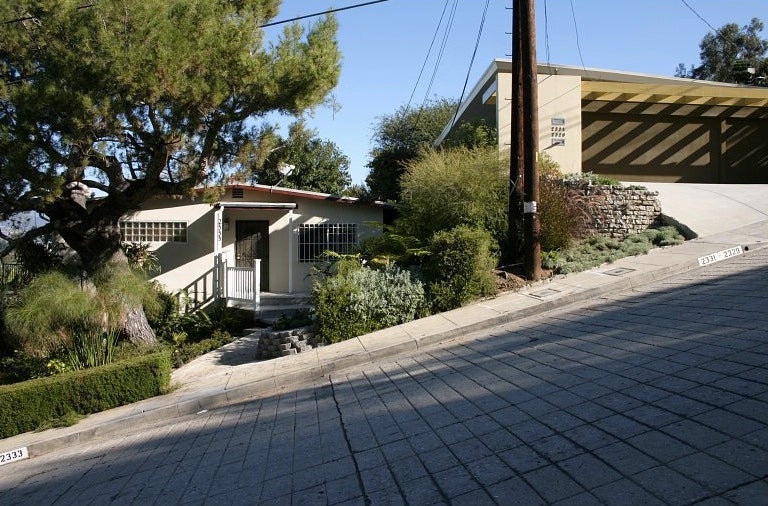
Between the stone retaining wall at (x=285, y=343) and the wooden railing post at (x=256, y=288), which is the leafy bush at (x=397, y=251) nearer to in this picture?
the stone retaining wall at (x=285, y=343)

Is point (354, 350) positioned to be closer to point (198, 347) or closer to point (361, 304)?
point (361, 304)

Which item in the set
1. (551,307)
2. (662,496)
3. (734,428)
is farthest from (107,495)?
(551,307)

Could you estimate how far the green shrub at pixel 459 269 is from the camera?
10.7 metres

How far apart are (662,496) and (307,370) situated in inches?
231

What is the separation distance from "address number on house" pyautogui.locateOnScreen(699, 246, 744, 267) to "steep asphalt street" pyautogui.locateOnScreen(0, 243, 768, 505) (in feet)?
7.29

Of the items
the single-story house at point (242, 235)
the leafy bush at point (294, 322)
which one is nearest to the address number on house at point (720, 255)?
the leafy bush at point (294, 322)

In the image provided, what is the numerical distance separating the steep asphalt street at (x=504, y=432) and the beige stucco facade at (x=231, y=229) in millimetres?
8141

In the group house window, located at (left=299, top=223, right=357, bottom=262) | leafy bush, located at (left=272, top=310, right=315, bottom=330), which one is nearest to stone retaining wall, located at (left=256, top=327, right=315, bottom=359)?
leafy bush, located at (left=272, top=310, right=315, bottom=330)

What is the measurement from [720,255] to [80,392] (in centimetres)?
1110

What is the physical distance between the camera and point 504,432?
15.8 feet

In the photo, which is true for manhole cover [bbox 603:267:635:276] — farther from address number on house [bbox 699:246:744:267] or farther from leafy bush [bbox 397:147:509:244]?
leafy bush [bbox 397:147:509:244]

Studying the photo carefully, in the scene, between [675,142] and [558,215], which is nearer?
[558,215]

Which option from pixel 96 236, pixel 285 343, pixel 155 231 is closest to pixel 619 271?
pixel 285 343

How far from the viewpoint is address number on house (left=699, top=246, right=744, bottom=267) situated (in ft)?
34.7
